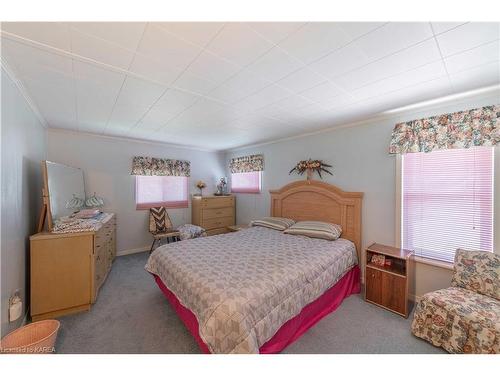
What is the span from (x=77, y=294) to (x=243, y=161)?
12.0ft

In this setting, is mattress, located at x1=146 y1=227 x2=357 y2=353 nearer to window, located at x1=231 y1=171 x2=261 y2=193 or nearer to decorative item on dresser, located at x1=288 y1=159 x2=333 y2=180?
decorative item on dresser, located at x1=288 y1=159 x2=333 y2=180

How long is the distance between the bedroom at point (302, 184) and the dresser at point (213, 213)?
1.59m

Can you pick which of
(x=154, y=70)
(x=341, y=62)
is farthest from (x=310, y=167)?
(x=154, y=70)

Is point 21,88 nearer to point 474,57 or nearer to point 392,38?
point 392,38

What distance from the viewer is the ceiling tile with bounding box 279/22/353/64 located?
1200mm

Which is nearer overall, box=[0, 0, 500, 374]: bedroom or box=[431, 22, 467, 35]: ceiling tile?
box=[431, 22, 467, 35]: ceiling tile

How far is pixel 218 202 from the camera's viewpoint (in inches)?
193

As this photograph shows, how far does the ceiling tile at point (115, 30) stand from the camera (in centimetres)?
116

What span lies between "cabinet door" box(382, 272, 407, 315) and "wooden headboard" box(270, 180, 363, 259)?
0.62m

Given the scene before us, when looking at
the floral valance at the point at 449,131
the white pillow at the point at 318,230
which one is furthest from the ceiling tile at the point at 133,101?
the floral valance at the point at 449,131

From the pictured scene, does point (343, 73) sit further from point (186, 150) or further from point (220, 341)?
point (186, 150)

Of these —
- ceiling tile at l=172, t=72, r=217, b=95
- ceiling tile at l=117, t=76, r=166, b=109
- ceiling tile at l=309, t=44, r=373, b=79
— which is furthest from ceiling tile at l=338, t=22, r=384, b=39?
ceiling tile at l=117, t=76, r=166, b=109

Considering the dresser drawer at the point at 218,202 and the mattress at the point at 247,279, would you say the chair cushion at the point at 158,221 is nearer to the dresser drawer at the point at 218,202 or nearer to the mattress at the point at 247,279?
the dresser drawer at the point at 218,202
